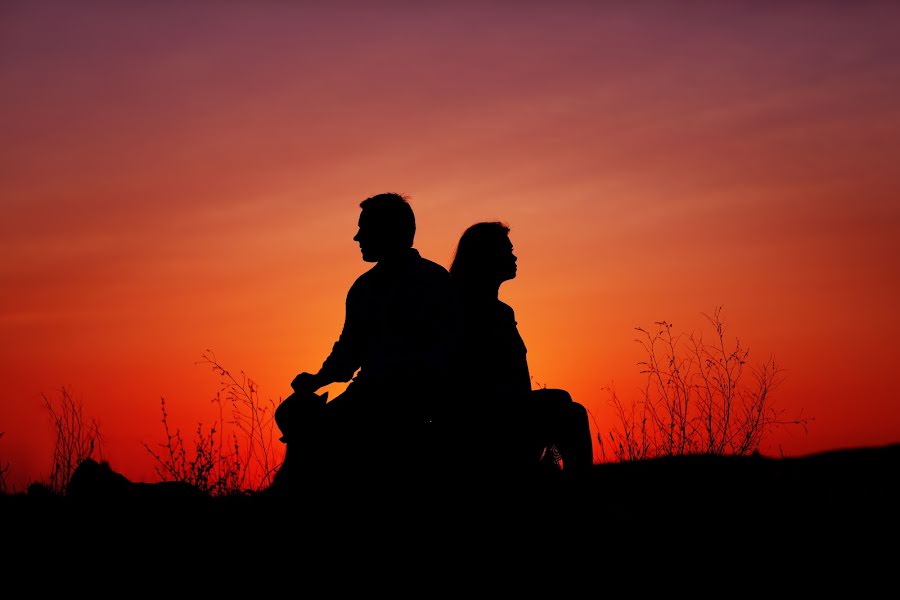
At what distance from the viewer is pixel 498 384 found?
22.8ft

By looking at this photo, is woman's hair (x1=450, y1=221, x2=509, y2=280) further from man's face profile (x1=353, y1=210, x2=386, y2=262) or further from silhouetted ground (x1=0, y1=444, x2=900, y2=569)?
silhouetted ground (x1=0, y1=444, x2=900, y2=569)

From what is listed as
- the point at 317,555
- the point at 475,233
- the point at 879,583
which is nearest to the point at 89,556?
the point at 317,555

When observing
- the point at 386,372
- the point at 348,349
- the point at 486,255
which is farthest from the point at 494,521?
the point at 486,255

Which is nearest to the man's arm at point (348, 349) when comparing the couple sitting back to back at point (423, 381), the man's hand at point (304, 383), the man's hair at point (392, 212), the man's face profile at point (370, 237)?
the couple sitting back to back at point (423, 381)

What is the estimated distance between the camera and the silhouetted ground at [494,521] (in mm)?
5949

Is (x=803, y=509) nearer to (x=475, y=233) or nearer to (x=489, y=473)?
(x=489, y=473)

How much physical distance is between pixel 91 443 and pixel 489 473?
4461 mm

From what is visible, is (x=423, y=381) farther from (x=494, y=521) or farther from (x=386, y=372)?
(x=494, y=521)

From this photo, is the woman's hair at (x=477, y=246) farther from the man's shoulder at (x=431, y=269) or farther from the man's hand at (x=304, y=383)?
the man's hand at (x=304, y=383)

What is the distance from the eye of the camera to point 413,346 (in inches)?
250

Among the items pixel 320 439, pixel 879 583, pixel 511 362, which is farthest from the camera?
pixel 511 362

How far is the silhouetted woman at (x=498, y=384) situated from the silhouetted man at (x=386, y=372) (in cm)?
27

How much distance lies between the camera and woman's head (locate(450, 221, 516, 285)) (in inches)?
276

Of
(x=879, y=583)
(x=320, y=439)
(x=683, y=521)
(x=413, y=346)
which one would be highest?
(x=413, y=346)
